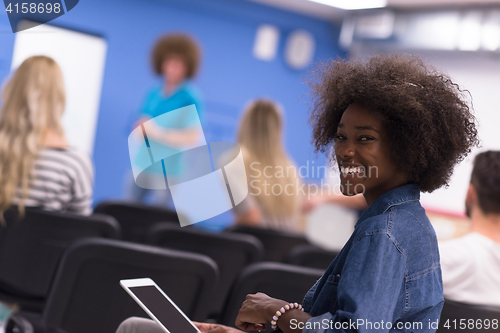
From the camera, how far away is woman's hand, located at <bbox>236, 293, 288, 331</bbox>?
3.43ft

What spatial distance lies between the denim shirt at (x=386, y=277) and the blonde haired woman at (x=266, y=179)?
6.86 feet

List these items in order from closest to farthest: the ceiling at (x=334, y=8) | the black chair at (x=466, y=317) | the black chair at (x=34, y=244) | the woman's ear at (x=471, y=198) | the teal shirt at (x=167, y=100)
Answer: the black chair at (x=466, y=317) < the woman's ear at (x=471, y=198) < the black chair at (x=34, y=244) < the teal shirt at (x=167, y=100) < the ceiling at (x=334, y=8)

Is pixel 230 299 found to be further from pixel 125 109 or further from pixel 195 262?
pixel 125 109

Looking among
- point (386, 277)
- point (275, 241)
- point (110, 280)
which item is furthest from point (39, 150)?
point (386, 277)

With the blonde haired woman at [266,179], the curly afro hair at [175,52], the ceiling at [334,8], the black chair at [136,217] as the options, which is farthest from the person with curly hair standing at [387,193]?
the ceiling at [334,8]

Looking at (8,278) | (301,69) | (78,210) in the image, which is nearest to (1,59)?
(78,210)

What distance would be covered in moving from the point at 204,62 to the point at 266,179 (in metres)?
3.41

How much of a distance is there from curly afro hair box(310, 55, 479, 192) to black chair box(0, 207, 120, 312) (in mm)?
1307

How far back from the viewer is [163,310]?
115cm

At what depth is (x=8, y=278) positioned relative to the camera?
6.91 feet

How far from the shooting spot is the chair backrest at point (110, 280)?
4.96 ft

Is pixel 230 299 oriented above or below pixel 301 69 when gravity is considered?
below

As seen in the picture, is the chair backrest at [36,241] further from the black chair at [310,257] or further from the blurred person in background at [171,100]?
the blurred person in background at [171,100]

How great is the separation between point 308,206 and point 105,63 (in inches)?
114
